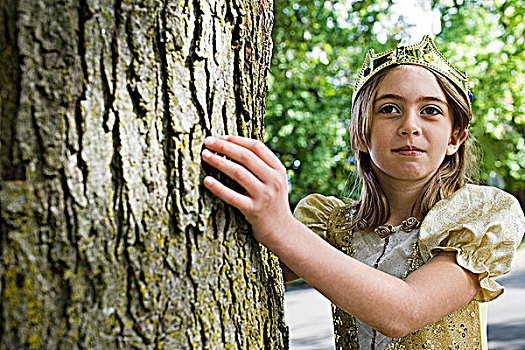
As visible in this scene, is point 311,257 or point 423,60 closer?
point 311,257

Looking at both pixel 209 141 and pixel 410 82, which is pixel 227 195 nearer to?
pixel 209 141

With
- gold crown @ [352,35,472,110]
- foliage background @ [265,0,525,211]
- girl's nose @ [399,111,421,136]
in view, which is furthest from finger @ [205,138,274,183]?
foliage background @ [265,0,525,211]

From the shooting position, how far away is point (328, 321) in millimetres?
8766

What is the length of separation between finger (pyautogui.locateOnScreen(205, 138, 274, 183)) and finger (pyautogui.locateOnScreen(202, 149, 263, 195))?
0.01 metres

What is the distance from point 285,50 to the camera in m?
10.0

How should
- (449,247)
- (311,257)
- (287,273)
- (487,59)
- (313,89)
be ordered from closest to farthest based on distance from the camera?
(311,257)
(449,247)
(287,273)
(487,59)
(313,89)

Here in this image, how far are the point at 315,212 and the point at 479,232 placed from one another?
63 centimetres

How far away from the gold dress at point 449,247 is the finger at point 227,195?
0.78m

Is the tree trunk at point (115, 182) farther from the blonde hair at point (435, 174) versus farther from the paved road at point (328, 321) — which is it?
the paved road at point (328, 321)

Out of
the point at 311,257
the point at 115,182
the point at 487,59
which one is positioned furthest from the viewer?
the point at 487,59

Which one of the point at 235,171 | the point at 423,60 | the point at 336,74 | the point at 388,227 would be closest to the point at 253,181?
the point at 235,171

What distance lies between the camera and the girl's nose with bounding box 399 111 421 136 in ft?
6.40

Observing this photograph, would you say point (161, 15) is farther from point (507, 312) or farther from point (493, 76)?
point (493, 76)

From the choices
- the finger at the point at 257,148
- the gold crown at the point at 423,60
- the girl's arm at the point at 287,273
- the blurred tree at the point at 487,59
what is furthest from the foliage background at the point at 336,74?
the finger at the point at 257,148
